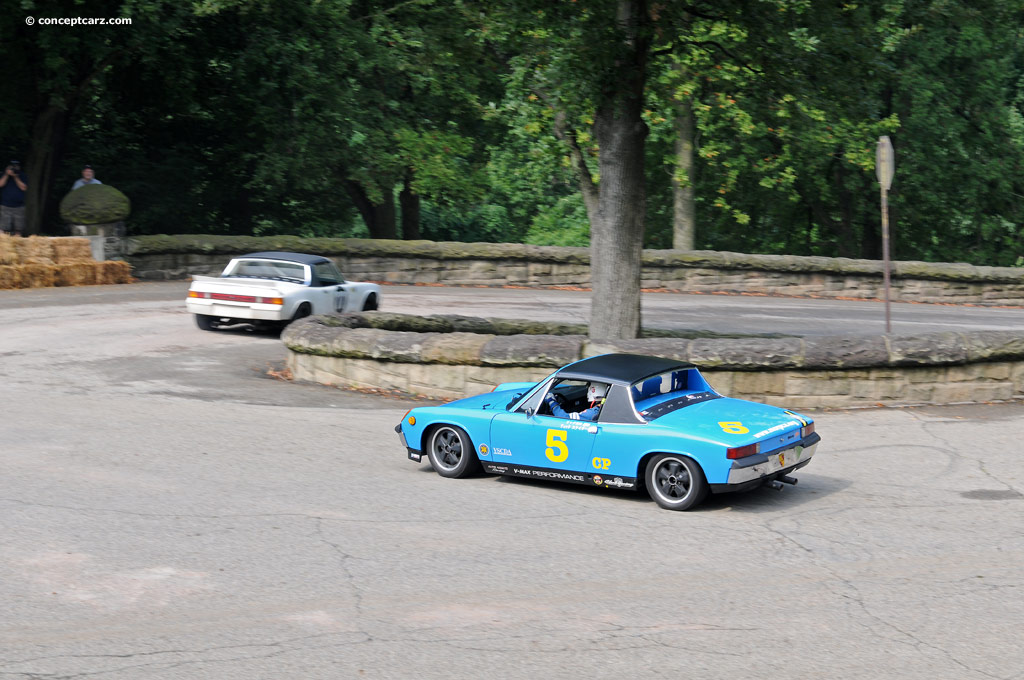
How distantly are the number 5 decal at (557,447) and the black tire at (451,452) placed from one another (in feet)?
2.63

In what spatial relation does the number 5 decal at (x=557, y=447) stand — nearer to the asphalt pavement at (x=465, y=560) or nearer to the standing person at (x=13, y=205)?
the asphalt pavement at (x=465, y=560)

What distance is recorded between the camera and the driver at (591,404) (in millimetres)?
9797

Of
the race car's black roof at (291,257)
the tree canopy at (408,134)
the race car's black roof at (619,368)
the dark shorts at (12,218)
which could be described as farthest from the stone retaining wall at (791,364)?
the dark shorts at (12,218)

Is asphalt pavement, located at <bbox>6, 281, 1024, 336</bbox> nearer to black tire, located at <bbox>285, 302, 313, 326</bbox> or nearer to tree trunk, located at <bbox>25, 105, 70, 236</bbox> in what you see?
black tire, located at <bbox>285, 302, 313, 326</bbox>

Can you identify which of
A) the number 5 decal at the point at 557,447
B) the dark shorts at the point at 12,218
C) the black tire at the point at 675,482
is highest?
the dark shorts at the point at 12,218

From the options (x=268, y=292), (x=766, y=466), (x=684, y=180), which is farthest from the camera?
(x=684, y=180)

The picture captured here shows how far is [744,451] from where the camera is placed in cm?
899

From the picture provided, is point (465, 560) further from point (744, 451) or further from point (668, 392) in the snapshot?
point (668, 392)

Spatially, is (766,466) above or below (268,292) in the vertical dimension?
below

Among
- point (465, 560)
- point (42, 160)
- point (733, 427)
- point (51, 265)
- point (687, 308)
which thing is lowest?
point (465, 560)

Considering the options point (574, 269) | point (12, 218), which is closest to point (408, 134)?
point (574, 269)

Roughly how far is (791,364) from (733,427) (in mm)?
4263

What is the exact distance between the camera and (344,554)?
8008 millimetres

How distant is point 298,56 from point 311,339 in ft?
55.9
